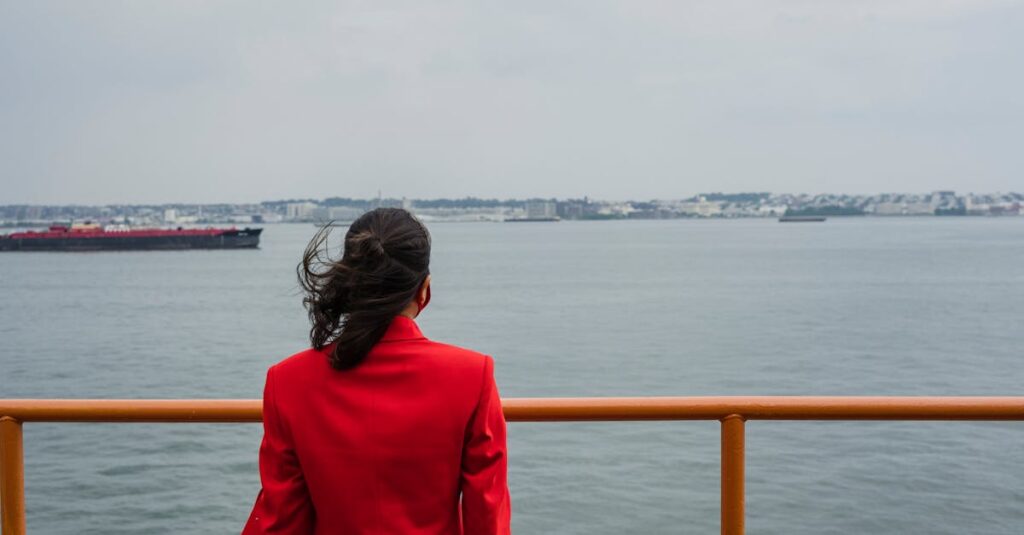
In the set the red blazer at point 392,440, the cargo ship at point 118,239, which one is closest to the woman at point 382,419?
the red blazer at point 392,440

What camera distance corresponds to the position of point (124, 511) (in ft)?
49.0

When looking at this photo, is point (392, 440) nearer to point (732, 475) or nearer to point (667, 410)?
point (667, 410)

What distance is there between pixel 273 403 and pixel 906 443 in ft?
61.6

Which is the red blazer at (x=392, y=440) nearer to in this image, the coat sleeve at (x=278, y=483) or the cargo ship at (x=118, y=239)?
the coat sleeve at (x=278, y=483)

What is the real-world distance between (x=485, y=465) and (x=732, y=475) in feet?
3.66

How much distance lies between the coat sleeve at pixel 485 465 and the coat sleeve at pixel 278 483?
335 mm

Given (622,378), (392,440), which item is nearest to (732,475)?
(392,440)

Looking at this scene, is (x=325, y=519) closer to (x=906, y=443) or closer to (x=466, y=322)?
(x=906, y=443)

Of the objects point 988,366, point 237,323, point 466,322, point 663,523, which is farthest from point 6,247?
point 663,523

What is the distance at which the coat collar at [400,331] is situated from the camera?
2068 mm

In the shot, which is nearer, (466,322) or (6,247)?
(466,322)

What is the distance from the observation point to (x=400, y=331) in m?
2.07

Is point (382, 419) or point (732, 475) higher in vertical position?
point (382, 419)

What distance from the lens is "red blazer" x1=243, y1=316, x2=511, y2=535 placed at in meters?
2.02
